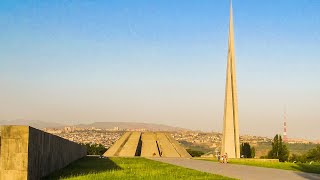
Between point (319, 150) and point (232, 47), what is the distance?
27805 mm

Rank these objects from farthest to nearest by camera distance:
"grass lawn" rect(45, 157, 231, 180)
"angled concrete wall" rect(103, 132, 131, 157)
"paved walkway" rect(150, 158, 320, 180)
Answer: "angled concrete wall" rect(103, 132, 131, 157) → "paved walkway" rect(150, 158, 320, 180) → "grass lawn" rect(45, 157, 231, 180)

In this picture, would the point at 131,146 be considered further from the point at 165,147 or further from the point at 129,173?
the point at 129,173

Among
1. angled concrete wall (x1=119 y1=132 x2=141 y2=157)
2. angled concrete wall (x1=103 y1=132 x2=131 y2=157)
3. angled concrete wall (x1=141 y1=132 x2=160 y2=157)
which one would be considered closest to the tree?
angled concrete wall (x1=141 y1=132 x2=160 y2=157)

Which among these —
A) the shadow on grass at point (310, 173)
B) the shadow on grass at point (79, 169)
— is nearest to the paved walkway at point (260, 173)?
the shadow on grass at point (310, 173)

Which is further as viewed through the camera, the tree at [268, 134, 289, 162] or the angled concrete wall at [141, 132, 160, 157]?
the tree at [268, 134, 289, 162]

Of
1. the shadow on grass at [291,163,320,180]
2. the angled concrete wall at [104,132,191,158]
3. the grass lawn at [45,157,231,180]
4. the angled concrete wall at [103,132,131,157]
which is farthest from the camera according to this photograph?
the angled concrete wall at [104,132,191,158]

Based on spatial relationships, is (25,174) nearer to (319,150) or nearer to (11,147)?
(11,147)

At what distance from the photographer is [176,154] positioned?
55.6 meters

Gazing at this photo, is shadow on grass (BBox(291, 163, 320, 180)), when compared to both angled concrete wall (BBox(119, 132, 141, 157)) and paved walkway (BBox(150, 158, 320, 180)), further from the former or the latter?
angled concrete wall (BBox(119, 132, 141, 157))

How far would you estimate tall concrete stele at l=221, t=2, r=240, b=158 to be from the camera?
4744cm

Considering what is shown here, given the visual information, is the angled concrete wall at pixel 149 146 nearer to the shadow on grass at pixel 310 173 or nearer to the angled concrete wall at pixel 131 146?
the angled concrete wall at pixel 131 146

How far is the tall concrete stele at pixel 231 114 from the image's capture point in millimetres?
47438

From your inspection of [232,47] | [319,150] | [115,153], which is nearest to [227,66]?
[232,47]

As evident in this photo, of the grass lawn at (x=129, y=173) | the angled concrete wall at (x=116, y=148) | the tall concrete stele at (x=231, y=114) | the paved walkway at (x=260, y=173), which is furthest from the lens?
the angled concrete wall at (x=116, y=148)
